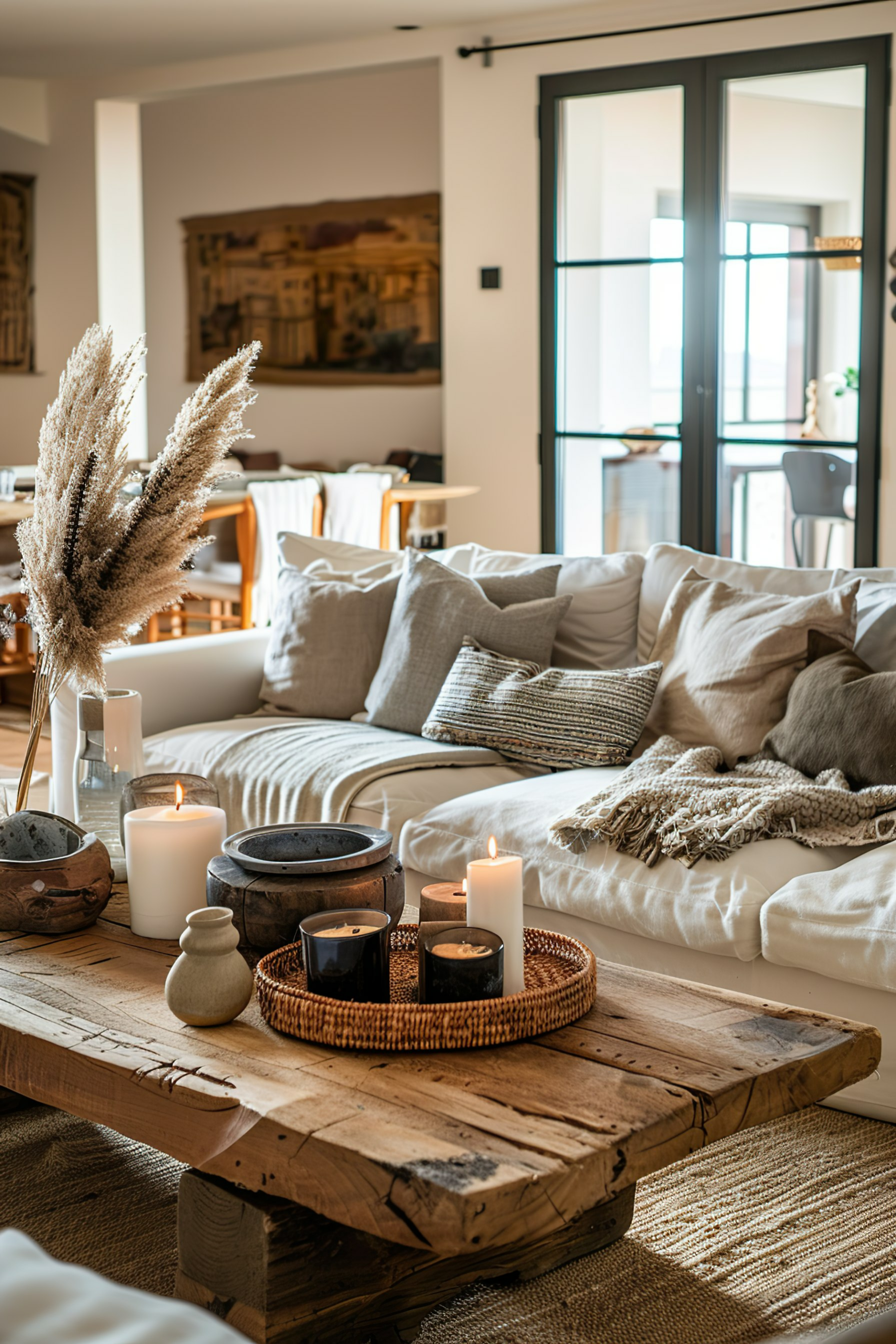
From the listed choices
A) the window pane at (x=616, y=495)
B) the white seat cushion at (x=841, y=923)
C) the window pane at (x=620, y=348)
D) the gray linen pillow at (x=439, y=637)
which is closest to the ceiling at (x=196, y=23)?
the window pane at (x=620, y=348)

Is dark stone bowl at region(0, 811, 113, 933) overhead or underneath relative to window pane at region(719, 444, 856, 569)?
underneath

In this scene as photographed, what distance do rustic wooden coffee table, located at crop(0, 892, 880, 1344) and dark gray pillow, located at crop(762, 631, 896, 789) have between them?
0.98 meters

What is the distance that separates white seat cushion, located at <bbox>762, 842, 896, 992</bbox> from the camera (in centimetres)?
213

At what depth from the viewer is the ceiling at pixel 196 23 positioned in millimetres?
5926

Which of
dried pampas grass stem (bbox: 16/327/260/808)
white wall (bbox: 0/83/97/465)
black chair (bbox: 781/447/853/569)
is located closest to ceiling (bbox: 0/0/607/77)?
white wall (bbox: 0/83/97/465)

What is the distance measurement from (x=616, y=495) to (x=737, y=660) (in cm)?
346

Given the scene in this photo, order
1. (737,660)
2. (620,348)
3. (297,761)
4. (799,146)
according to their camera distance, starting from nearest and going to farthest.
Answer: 1. (737,660)
2. (297,761)
3. (799,146)
4. (620,348)

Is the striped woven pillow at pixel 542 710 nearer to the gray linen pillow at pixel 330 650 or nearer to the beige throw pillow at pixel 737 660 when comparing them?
the beige throw pillow at pixel 737 660

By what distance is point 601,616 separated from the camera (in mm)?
3264

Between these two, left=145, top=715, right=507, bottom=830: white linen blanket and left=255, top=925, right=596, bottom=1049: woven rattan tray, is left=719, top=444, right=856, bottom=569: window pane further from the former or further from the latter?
left=255, top=925, right=596, bottom=1049: woven rattan tray

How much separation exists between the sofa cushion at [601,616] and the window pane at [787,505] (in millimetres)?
2538

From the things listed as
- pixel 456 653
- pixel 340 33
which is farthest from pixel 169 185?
pixel 456 653

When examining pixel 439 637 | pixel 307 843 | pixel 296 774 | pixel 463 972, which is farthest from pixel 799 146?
pixel 463 972

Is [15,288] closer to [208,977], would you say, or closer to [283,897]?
[283,897]
